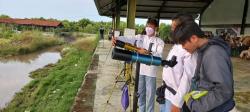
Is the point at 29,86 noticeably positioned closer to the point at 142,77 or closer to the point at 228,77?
the point at 142,77

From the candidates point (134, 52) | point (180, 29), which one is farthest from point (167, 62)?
point (180, 29)

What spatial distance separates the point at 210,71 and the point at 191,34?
0.27 m

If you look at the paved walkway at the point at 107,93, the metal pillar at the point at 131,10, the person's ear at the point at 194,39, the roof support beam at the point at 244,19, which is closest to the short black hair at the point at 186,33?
the person's ear at the point at 194,39

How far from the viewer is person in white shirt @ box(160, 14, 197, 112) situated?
2948 millimetres

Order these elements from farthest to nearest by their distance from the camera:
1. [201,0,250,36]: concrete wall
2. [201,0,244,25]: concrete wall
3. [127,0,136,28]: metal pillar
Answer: [201,0,244,25]: concrete wall < [201,0,250,36]: concrete wall < [127,0,136,28]: metal pillar

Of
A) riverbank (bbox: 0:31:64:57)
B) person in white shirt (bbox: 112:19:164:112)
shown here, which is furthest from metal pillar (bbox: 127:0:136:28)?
riverbank (bbox: 0:31:64:57)

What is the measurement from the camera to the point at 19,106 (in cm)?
1431

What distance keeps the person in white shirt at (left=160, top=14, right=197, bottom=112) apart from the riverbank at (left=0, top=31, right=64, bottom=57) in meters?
38.1

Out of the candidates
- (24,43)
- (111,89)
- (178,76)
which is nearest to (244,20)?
(111,89)

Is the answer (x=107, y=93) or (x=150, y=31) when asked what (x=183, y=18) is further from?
(x=107, y=93)

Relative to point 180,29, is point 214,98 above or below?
below

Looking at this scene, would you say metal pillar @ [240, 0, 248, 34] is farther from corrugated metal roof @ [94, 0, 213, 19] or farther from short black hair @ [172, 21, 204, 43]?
short black hair @ [172, 21, 204, 43]

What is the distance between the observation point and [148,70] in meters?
4.73

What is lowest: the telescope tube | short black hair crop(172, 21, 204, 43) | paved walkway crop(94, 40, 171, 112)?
paved walkway crop(94, 40, 171, 112)
